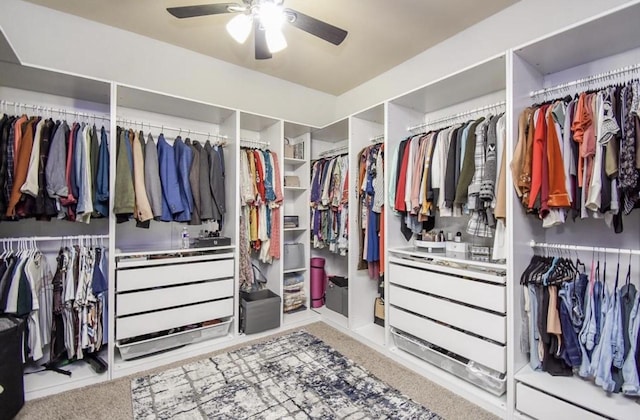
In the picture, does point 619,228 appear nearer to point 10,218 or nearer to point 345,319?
point 345,319

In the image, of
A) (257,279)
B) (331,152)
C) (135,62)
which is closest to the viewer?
(135,62)

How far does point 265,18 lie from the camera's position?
175 centimetres

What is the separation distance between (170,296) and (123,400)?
709mm

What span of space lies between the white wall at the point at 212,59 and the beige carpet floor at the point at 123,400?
2410 mm

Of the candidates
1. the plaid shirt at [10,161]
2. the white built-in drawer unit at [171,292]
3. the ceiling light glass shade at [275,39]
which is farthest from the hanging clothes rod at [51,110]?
the ceiling light glass shade at [275,39]

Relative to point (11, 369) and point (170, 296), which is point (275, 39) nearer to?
point (170, 296)

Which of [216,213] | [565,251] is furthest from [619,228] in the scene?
[216,213]

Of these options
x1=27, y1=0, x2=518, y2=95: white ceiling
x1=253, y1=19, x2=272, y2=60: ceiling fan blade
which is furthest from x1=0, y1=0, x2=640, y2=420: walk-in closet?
x1=253, y1=19, x2=272, y2=60: ceiling fan blade

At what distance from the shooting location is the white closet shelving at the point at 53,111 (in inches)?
78.5

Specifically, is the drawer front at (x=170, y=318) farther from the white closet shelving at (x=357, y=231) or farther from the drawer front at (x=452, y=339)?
the drawer front at (x=452, y=339)

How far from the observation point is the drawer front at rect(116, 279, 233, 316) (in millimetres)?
2209

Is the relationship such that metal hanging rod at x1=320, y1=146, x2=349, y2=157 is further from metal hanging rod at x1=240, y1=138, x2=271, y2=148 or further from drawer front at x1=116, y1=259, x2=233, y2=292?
drawer front at x1=116, y1=259, x2=233, y2=292

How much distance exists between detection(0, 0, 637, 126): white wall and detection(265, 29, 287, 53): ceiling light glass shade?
53.3 inches

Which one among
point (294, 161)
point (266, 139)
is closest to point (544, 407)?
point (294, 161)
